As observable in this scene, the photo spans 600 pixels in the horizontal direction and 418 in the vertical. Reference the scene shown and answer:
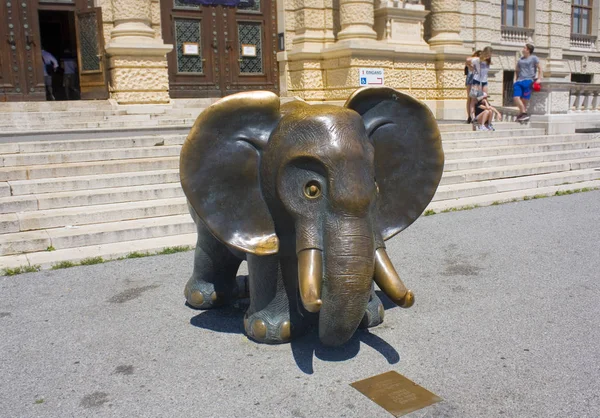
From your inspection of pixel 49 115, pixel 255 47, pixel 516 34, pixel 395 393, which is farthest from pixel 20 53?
pixel 516 34

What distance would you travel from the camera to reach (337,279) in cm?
277

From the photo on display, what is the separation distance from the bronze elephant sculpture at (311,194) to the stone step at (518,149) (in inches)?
254

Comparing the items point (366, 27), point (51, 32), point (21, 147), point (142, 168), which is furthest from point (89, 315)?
point (51, 32)

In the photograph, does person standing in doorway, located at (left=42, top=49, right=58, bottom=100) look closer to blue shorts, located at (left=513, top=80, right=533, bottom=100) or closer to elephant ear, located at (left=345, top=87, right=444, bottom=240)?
blue shorts, located at (left=513, top=80, right=533, bottom=100)

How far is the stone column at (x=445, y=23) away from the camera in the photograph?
15578 mm

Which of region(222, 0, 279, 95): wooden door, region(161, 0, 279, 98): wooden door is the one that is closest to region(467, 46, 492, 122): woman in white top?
Result: region(222, 0, 279, 95): wooden door

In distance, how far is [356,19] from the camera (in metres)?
13.9

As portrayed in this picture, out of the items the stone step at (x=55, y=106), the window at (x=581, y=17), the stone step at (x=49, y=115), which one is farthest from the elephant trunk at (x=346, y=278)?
the window at (x=581, y=17)

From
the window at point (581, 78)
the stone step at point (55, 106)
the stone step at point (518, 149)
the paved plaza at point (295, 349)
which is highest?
the window at point (581, 78)

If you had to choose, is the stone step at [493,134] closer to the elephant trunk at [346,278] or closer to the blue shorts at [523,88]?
the blue shorts at [523,88]

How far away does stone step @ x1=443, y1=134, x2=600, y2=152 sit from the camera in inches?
406

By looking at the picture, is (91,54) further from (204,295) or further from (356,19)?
(204,295)

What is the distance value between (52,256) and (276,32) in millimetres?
10403

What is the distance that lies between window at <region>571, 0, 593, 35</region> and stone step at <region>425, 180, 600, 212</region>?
1365cm
